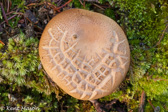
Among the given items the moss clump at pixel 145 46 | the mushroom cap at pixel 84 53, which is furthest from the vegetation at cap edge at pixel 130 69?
the mushroom cap at pixel 84 53

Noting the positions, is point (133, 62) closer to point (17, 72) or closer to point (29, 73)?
point (29, 73)

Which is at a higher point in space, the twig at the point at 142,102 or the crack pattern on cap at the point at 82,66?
the crack pattern on cap at the point at 82,66

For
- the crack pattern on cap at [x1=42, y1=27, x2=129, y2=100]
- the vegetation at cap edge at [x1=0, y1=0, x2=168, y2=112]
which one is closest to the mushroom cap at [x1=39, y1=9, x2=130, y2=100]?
the crack pattern on cap at [x1=42, y1=27, x2=129, y2=100]

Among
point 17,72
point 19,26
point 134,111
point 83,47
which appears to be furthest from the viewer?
point 134,111

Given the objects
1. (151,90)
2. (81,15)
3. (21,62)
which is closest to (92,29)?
(81,15)

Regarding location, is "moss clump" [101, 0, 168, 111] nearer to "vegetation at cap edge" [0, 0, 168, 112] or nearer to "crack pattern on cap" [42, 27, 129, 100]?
"vegetation at cap edge" [0, 0, 168, 112]

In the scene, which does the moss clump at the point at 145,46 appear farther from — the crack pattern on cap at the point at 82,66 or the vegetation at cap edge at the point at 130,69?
the crack pattern on cap at the point at 82,66

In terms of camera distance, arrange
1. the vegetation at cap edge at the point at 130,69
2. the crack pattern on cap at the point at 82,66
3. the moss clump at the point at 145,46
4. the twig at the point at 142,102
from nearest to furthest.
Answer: the crack pattern on cap at the point at 82,66
the vegetation at cap edge at the point at 130,69
the moss clump at the point at 145,46
the twig at the point at 142,102
